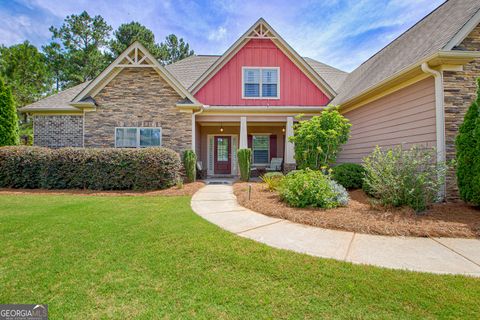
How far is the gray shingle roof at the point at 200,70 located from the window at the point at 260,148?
5059mm

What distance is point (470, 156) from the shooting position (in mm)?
4863

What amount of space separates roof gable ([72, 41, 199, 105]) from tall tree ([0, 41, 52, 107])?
57.3 ft

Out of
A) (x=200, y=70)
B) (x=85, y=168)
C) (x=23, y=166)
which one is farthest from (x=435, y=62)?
(x=23, y=166)

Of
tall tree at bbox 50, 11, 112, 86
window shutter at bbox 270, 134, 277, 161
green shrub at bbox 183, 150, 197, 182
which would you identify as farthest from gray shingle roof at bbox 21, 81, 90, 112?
tall tree at bbox 50, 11, 112, 86

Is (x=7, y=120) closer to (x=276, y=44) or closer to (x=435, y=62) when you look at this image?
(x=276, y=44)

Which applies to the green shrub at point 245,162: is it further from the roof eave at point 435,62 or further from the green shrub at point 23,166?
the green shrub at point 23,166

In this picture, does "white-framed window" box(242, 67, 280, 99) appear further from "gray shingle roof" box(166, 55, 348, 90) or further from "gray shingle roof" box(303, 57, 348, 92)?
"gray shingle roof" box(303, 57, 348, 92)

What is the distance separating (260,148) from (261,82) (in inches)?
174

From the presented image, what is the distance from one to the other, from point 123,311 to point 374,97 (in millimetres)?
9042

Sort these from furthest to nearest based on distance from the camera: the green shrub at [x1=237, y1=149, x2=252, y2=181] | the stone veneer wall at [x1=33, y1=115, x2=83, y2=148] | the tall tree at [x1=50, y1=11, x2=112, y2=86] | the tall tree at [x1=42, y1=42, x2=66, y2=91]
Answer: the tall tree at [x1=50, y1=11, x2=112, y2=86] → the tall tree at [x1=42, y1=42, x2=66, y2=91] → the stone veneer wall at [x1=33, y1=115, x2=83, y2=148] → the green shrub at [x1=237, y1=149, x2=252, y2=181]

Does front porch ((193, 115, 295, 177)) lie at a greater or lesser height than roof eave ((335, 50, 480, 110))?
lesser

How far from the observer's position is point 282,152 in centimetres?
1439

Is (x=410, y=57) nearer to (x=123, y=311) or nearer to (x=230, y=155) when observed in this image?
(x=123, y=311)

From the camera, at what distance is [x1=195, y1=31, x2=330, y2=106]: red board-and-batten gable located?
11422mm
